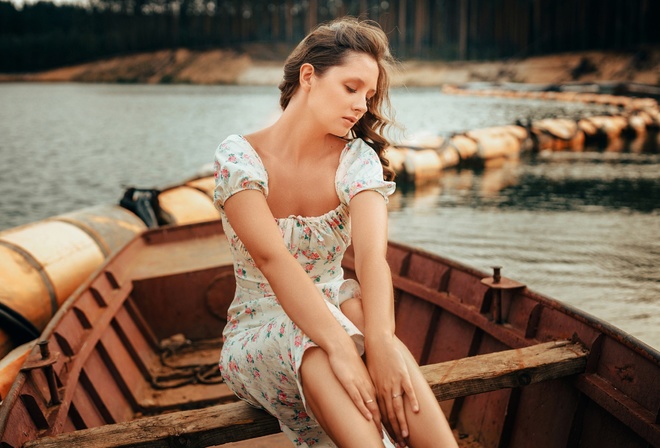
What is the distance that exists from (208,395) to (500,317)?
6.85 feet

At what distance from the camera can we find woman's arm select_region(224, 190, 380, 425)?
6.89ft

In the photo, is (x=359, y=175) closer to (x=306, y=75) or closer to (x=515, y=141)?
(x=306, y=75)

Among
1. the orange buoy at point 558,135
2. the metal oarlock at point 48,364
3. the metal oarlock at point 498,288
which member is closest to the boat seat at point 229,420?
the metal oarlock at point 48,364

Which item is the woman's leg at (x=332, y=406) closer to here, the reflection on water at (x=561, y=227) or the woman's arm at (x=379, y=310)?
the woman's arm at (x=379, y=310)

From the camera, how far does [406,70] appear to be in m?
28.2

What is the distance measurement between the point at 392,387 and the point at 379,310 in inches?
12.3

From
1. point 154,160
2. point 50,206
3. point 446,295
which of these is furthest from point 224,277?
point 154,160

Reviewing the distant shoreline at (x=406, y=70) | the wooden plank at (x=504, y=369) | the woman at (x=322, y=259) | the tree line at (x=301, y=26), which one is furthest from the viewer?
the tree line at (x=301, y=26)

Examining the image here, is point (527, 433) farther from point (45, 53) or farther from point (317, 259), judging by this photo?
point (45, 53)

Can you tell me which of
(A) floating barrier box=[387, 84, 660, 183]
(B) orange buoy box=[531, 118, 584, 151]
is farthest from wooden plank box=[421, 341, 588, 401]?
(B) orange buoy box=[531, 118, 584, 151]

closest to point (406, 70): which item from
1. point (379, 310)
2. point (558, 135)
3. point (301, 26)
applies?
point (558, 135)

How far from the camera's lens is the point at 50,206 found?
1834cm

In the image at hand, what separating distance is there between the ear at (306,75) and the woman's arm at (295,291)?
1.73 feet

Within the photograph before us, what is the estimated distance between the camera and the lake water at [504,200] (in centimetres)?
895
